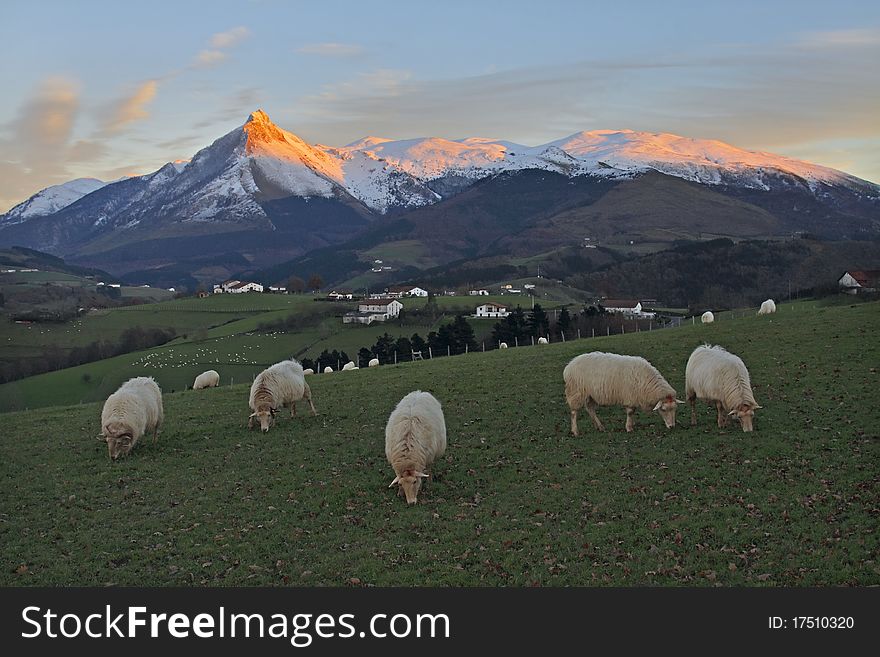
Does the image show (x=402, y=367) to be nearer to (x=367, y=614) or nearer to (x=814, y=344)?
(x=814, y=344)

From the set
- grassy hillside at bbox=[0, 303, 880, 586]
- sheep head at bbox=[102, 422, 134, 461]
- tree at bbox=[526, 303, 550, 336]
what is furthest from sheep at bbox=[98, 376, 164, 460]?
tree at bbox=[526, 303, 550, 336]

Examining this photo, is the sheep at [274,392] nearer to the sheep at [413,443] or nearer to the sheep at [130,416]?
the sheep at [130,416]

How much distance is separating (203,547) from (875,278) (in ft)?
233

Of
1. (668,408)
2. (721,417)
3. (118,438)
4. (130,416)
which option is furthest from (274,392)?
(721,417)

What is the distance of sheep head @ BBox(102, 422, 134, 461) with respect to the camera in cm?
2106

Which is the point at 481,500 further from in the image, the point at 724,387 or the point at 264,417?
the point at 264,417

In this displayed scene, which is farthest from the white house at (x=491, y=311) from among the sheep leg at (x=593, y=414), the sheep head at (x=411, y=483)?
the sheep head at (x=411, y=483)

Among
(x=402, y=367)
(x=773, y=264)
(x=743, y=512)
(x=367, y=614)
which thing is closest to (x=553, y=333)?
(x=402, y=367)

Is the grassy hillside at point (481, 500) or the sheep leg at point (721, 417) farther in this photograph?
the sheep leg at point (721, 417)

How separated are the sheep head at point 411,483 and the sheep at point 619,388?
5956mm

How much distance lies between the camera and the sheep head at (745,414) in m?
19.4

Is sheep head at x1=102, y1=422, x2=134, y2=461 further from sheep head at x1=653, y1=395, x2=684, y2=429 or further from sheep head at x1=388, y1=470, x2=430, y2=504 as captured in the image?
sheep head at x1=653, y1=395, x2=684, y2=429

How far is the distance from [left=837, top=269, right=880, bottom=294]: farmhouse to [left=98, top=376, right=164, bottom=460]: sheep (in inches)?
2173

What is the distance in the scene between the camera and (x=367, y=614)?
11109 mm
